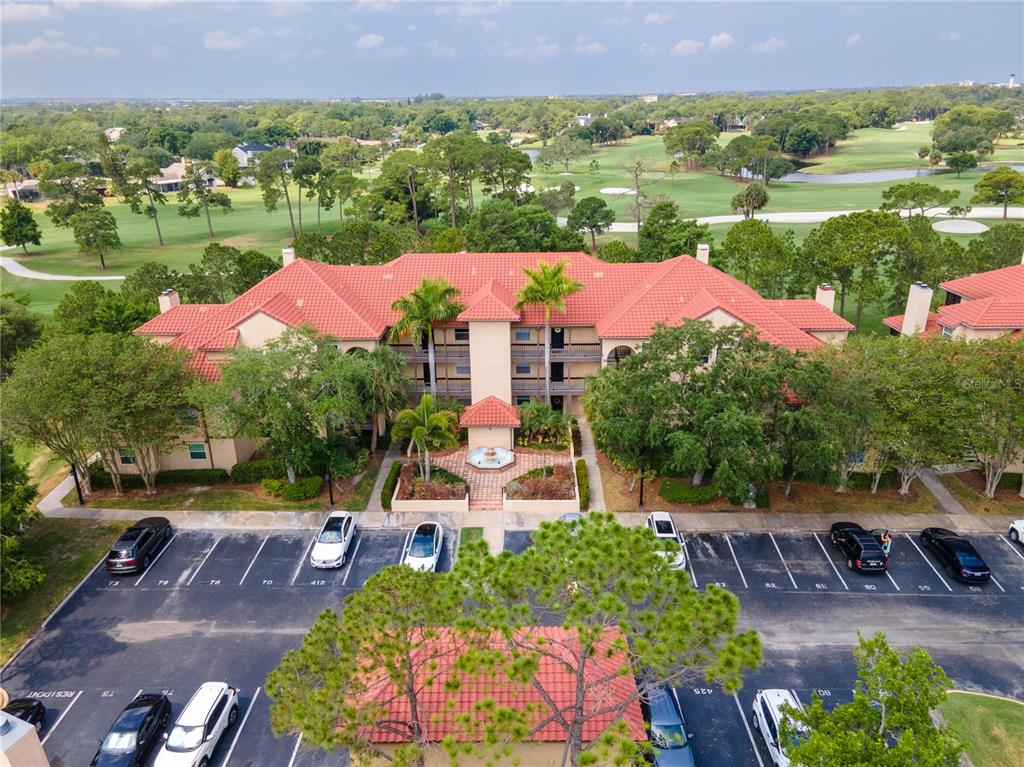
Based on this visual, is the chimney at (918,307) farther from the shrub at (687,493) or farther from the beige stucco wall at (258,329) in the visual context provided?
the beige stucco wall at (258,329)

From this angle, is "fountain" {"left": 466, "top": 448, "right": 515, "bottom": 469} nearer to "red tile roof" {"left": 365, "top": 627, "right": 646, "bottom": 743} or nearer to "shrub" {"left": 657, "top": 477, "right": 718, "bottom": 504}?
"shrub" {"left": 657, "top": 477, "right": 718, "bottom": 504}

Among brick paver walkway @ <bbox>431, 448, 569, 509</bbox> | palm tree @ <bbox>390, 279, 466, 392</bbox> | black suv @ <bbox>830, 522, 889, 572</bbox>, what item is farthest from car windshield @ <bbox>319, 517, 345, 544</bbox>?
black suv @ <bbox>830, 522, 889, 572</bbox>

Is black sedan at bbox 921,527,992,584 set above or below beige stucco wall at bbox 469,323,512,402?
below

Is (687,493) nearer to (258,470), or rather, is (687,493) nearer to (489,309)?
(489,309)

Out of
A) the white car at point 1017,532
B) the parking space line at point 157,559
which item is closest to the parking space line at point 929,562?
the white car at point 1017,532

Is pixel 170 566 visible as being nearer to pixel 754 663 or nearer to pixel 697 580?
pixel 697 580

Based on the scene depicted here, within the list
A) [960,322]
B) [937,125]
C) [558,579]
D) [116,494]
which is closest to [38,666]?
[116,494]
